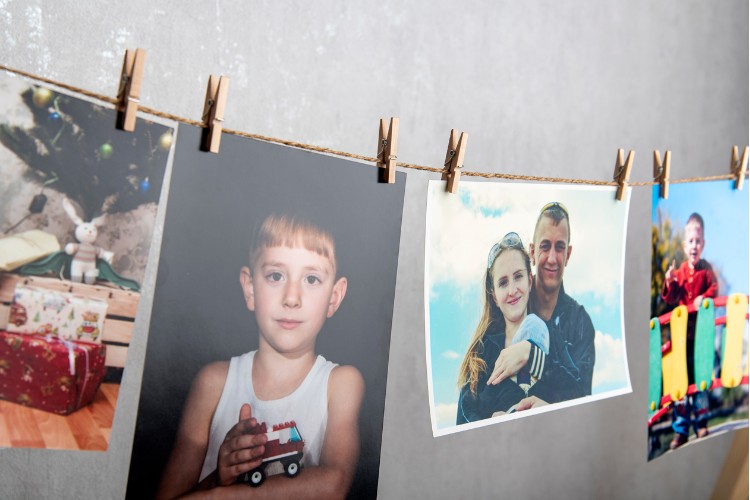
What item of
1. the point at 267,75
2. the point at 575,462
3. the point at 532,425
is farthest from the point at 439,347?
the point at 575,462

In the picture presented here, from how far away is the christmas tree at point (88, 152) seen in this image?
0.93 meters

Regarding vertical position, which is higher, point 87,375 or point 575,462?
point 87,375

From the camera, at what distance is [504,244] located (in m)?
1.41

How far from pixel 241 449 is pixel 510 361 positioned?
0.56m

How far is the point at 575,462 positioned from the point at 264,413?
186 cm

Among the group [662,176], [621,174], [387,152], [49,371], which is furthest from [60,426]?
[662,176]

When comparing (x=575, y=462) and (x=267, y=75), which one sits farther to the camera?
(x=575, y=462)

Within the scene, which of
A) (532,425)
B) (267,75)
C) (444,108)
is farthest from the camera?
(532,425)

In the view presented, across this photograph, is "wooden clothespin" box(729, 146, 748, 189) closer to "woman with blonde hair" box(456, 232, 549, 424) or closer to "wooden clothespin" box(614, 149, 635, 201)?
"wooden clothespin" box(614, 149, 635, 201)

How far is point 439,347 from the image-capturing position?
4.41ft

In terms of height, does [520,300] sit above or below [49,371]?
above

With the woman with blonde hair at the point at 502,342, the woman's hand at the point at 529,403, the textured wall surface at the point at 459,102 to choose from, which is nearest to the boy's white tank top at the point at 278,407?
the woman with blonde hair at the point at 502,342

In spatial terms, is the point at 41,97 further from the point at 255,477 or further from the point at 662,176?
the point at 662,176

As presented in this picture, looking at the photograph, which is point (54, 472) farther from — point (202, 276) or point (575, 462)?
point (575, 462)
